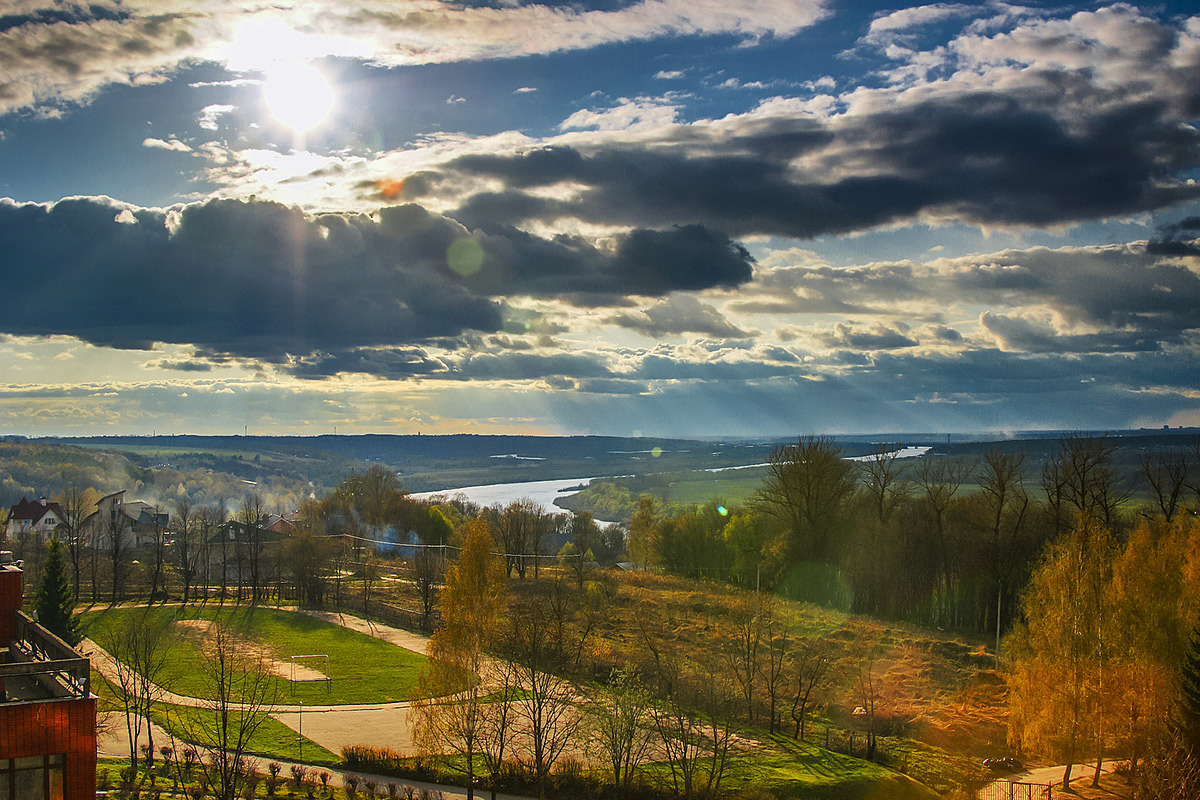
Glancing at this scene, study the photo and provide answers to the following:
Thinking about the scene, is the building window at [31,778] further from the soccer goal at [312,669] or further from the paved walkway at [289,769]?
the soccer goal at [312,669]

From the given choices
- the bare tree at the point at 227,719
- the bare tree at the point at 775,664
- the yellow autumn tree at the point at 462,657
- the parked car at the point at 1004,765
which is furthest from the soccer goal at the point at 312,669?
the parked car at the point at 1004,765

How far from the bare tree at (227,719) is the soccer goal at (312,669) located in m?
2.10

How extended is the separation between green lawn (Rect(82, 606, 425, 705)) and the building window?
31399mm

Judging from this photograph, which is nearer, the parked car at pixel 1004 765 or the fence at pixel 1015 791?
the fence at pixel 1015 791

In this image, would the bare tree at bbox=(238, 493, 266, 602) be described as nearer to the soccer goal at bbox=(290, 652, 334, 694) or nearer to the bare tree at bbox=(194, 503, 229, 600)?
the bare tree at bbox=(194, 503, 229, 600)

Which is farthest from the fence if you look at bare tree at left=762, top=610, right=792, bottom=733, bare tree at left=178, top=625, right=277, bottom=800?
bare tree at left=178, top=625, right=277, bottom=800

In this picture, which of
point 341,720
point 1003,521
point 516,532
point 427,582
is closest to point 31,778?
point 341,720

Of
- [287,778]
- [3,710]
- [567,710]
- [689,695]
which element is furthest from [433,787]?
[3,710]

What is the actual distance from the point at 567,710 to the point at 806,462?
53.9 metres

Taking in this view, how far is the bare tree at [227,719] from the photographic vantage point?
3178cm

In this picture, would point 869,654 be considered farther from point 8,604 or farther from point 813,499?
point 8,604

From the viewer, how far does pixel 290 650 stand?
2721 inches

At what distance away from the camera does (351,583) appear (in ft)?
344

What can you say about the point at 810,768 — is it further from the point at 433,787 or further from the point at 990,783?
the point at 433,787
